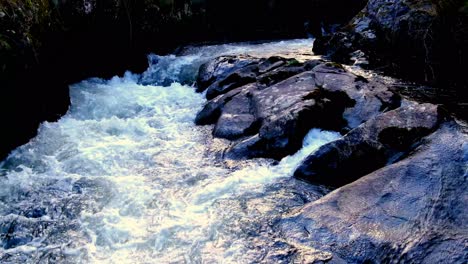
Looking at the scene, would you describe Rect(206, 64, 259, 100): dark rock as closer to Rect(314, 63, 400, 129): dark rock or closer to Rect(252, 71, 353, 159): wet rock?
→ Rect(252, 71, 353, 159): wet rock

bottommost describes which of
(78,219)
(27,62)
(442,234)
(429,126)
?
(78,219)

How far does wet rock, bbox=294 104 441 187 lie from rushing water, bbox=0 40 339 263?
38 cm

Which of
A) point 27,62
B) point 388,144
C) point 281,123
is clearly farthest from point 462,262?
point 27,62

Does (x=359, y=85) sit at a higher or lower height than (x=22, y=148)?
higher

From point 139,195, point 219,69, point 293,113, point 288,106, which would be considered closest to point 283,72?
point 288,106

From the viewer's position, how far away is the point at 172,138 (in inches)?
372

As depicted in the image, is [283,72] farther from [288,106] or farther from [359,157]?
[359,157]

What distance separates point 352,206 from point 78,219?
404cm

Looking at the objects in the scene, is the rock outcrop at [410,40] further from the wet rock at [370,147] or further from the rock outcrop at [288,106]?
the wet rock at [370,147]

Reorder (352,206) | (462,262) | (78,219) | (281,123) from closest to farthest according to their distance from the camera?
1. (462,262)
2. (352,206)
3. (78,219)
4. (281,123)

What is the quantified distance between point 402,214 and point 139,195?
13.3 ft

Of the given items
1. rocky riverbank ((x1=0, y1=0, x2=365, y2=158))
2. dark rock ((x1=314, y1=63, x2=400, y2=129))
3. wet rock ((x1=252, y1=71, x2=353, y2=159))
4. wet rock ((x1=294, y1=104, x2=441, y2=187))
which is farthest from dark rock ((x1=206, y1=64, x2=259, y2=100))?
wet rock ((x1=294, y1=104, x2=441, y2=187))

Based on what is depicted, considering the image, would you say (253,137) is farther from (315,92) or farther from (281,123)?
(315,92)

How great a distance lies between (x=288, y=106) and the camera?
29.1 feet
